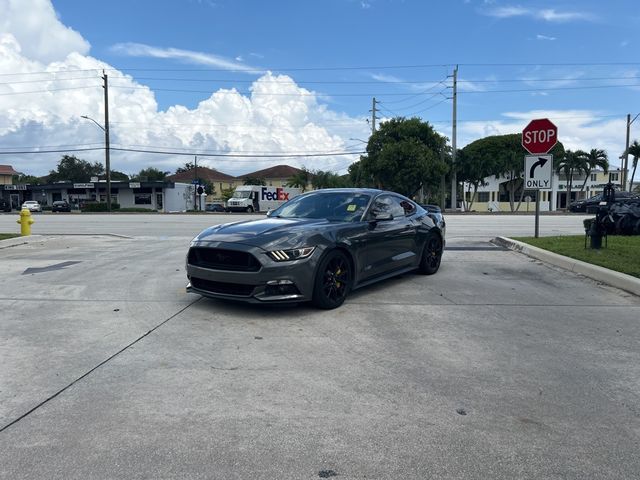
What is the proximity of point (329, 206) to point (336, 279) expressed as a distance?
1419 mm

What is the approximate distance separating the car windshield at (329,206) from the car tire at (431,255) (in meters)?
1.77

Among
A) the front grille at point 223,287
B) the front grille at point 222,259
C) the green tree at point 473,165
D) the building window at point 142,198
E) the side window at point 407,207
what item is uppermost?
the green tree at point 473,165

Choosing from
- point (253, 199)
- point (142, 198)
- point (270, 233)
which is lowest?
point (270, 233)

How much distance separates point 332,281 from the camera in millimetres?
6277

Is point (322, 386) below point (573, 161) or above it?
below

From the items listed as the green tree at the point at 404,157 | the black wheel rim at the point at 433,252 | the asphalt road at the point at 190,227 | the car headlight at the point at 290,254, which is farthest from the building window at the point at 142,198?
the car headlight at the point at 290,254

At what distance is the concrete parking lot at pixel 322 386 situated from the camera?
2982 millimetres

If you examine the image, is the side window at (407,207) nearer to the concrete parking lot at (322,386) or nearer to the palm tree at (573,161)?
the concrete parking lot at (322,386)

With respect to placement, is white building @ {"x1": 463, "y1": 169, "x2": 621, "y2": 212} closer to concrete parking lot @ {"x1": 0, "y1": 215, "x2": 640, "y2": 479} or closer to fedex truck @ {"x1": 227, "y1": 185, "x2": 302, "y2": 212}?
fedex truck @ {"x1": 227, "y1": 185, "x2": 302, "y2": 212}

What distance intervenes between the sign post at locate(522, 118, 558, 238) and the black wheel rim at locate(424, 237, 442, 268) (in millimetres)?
5392

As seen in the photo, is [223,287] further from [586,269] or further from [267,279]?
[586,269]

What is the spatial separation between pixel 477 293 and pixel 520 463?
4664 mm

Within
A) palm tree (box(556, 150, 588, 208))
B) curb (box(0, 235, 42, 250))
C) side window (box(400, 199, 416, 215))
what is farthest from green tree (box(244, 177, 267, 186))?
side window (box(400, 199, 416, 215))

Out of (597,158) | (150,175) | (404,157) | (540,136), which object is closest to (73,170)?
(150,175)
